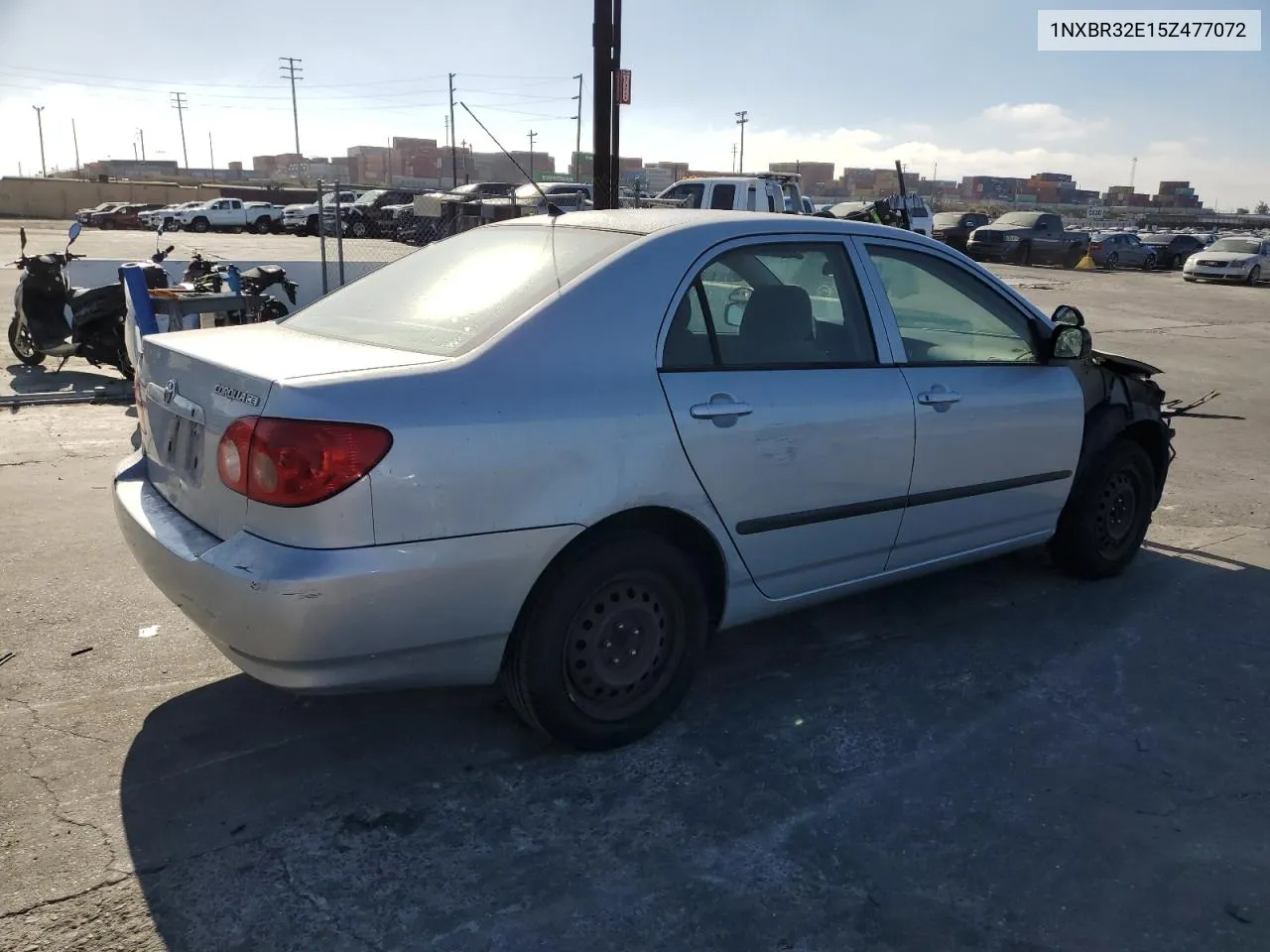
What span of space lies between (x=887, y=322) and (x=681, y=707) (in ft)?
5.40

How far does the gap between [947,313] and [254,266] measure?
29.7 feet

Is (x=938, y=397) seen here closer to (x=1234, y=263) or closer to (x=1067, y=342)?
(x=1067, y=342)

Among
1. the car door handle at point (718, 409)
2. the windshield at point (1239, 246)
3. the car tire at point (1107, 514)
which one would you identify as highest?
the windshield at point (1239, 246)

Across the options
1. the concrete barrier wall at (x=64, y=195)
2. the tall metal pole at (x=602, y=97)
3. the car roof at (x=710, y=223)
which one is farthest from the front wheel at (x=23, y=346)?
the concrete barrier wall at (x=64, y=195)

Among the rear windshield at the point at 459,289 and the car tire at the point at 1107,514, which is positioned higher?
the rear windshield at the point at 459,289

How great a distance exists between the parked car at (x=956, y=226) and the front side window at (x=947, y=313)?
96.7 ft

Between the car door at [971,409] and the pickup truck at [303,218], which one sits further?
the pickup truck at [303,218]

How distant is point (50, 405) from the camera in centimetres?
828

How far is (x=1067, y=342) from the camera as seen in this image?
4.32 metres

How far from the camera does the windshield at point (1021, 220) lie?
32219 millimetres

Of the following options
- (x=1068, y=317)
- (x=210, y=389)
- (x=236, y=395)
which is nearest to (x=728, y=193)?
(x=1068, y=317)

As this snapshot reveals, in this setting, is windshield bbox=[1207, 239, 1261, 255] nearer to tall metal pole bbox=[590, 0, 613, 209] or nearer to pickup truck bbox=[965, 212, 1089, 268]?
pickup truck bbox=[965, 212, 1089, 268]

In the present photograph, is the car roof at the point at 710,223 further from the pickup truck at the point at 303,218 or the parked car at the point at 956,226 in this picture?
the pickup truck at the point at 303,218

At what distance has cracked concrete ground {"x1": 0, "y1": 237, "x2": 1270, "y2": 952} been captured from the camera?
2475mm
